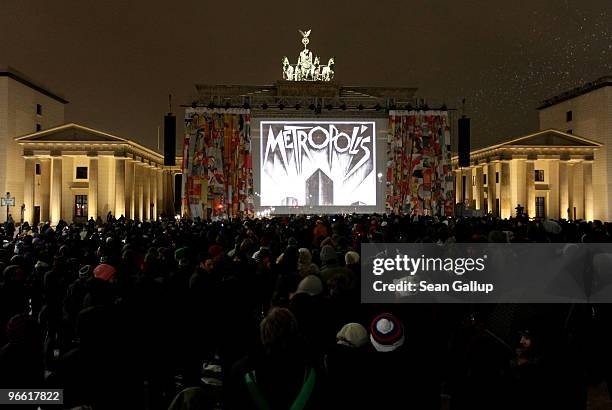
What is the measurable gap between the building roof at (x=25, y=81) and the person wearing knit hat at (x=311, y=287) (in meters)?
58.3

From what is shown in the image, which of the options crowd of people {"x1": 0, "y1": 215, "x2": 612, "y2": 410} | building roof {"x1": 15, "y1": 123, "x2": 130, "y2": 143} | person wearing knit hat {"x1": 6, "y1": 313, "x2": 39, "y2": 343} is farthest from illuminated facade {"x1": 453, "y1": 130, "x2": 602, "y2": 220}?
person wearing knit hat {"x1": 6, "y1": 313, "x2": 39, "y2": 343}

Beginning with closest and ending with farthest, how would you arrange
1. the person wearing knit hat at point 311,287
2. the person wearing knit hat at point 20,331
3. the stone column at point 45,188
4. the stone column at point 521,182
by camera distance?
the person wearing knit hat at point 20,331 < the person wearing knit hat at point 311,287 < the stone column at point 521,182 < the stone column at point 45,188

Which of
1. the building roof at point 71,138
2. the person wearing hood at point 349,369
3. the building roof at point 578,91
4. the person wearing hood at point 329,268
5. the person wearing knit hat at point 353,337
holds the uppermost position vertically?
the building roof at point 578,91

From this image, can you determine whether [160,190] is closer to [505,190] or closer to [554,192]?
[505,190]

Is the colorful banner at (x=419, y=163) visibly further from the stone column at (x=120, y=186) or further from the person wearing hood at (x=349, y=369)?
the person wearing hood at (x=349, y=369)

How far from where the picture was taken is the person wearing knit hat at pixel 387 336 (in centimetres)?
445

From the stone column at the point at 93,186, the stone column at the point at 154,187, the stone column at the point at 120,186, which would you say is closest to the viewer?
the stone column at the point at 120,186

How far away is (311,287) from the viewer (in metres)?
6.70

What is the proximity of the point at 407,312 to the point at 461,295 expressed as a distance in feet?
3.00

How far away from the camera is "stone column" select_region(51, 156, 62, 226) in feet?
176

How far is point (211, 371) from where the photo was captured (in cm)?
910

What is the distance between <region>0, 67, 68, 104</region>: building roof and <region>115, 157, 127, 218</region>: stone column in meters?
14.2

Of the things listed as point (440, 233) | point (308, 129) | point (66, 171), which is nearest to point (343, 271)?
point (440, 233)

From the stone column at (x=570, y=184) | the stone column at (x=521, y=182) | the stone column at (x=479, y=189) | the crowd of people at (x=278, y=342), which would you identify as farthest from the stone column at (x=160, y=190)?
the crowd of people at (x=278, y=342)
